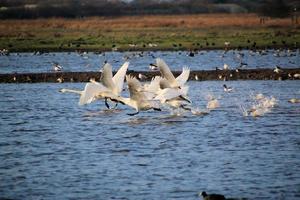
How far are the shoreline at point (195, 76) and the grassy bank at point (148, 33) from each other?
19518 mm

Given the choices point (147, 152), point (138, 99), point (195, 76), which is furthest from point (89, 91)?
point (195, 76)

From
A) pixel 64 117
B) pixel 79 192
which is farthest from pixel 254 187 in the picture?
pixel 64 117

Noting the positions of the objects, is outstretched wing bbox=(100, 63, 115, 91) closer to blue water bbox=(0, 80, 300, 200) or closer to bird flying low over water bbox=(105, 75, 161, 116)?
bird flying low over water bbox=(105, 75, 161, 116)

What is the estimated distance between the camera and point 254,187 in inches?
558

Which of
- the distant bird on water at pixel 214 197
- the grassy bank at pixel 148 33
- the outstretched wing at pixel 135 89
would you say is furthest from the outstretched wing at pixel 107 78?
the grassy bank at pixel 148 33

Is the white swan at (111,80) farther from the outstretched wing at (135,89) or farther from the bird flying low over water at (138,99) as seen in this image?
the outstretched wing at (135,89)

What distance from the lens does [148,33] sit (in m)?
70.2

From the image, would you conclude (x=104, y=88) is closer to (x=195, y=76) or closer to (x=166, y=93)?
(x=166, y=93)

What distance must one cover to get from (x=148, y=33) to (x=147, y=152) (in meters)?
52.5

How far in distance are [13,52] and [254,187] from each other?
45.2 meters

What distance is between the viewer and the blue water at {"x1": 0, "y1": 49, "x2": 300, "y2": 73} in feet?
135

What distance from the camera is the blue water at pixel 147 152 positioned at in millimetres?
14312

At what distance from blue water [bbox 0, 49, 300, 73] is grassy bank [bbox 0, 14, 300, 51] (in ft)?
15.7

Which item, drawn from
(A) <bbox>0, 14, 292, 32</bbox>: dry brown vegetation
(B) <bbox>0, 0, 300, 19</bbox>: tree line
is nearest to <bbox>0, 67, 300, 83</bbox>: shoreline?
(A) <bbox>0, 14, 292, 32</bbox>: dry brown vegetation
